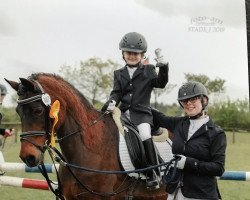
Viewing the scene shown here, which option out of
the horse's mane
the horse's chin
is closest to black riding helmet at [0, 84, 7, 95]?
the horse's mane

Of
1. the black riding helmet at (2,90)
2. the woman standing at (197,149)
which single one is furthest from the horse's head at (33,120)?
the black riding helmet at (2,90)

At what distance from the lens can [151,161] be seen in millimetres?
4629

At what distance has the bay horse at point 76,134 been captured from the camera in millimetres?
3936

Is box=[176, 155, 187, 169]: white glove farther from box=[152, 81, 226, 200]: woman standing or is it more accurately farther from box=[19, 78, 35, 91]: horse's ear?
box=[19, 78, 35, 91]: horse's ear

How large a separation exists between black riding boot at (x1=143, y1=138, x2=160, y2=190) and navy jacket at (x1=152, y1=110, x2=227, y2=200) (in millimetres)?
790

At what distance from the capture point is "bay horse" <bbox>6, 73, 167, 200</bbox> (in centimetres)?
394

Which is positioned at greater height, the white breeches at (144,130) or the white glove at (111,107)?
the white glove at (111,107)

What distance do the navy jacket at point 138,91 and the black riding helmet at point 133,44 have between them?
0.21m

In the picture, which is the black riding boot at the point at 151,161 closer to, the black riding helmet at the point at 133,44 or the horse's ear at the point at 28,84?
the black riding helmet at the point at 133,44

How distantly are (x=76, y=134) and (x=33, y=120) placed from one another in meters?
0.58

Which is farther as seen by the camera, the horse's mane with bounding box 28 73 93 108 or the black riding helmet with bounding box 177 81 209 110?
the horse's mane with bounding box 28 73 93 108

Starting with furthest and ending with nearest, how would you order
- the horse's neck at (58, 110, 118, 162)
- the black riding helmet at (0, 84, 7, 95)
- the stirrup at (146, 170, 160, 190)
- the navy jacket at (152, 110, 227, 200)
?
the black riding helmet at (0, 84, 7, 95)
the stirrup at (146, 170, 160, 190)
the horse's neck at (58, 110, 118, 162)
the navy jacket at (152, 110, 227, 200)

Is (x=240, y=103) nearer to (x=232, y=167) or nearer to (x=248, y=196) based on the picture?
(x=232, y=167)

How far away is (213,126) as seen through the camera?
146 inches
